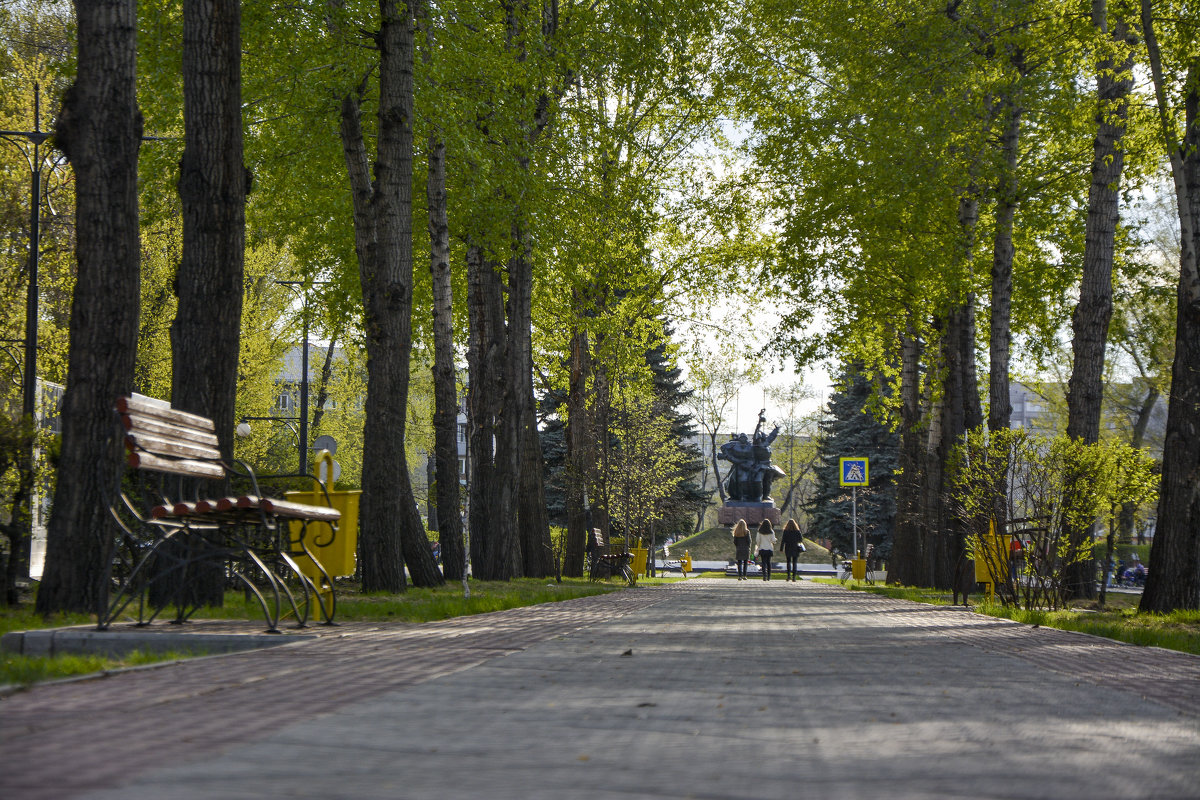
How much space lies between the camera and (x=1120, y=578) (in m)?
47.9

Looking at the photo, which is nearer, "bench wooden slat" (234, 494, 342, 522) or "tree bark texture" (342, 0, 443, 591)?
"bench wooden slat" (234, 494, 342, 522)

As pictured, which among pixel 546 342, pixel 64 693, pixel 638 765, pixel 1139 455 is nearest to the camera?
pixel 638 765

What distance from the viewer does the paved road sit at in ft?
9.73

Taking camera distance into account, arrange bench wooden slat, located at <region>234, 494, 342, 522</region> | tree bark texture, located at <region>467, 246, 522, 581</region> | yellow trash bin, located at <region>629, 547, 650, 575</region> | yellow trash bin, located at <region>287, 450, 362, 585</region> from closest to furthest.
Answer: bench wooden slat, located at <region>234, 494, 342, 522</region> → yellow trash bin, located at <region>287, 450, 362, 585</region> → tree bark texture, located at <region>467, 246, 522, 581</region> → yellow trash bin, located at <region>629, 547, 650, 575</region>

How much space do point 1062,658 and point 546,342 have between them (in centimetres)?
2727

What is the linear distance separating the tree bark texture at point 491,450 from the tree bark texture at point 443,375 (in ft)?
4.38

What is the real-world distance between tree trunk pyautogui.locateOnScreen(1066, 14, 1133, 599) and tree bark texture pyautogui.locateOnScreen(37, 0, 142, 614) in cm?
1190

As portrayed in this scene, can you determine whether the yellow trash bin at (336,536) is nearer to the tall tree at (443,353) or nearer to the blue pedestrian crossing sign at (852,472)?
the tall tree at (443,353)

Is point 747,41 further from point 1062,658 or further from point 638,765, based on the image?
point 638,765

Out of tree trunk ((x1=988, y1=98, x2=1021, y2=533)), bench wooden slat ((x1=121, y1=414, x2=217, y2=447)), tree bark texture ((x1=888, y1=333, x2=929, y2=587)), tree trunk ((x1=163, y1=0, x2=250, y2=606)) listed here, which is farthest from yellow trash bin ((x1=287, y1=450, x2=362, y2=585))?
tree bark texture ((x1=888, y1=333, x2=929, y2=587))

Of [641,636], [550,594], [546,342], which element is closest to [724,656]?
[641,636]

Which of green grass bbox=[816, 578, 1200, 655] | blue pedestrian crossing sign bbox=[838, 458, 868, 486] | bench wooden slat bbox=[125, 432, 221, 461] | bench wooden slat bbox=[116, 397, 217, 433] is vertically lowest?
green grass bbox=[816, 578, 1200, 655]

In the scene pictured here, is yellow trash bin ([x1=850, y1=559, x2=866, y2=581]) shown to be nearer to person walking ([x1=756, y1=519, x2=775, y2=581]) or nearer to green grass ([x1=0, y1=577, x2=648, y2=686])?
person walking ([x1=756, y1=519, x2=775, y2=581])

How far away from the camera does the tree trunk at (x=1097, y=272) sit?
16.0 m
